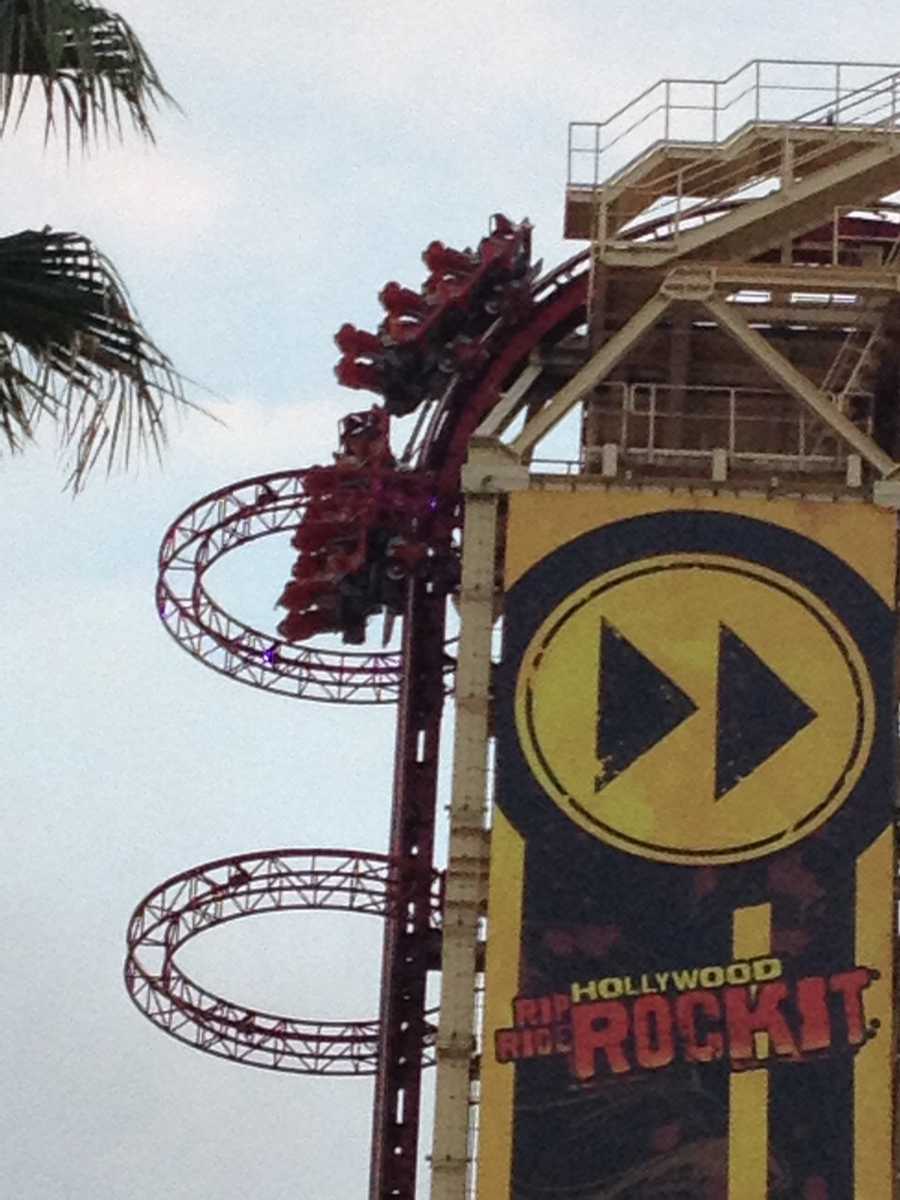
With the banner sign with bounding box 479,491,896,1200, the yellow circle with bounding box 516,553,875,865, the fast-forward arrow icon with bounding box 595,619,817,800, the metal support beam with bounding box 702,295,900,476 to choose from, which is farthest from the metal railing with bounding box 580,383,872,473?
the fast-forward arrow icon with bounding box 595,619,817,800

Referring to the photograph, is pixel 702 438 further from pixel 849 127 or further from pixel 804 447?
pixel 849 127

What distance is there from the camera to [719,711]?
5181cm

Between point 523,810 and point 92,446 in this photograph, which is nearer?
point 92,446

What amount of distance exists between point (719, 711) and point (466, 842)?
16.8ft

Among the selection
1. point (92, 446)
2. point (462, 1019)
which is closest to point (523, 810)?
point (462, 1019)

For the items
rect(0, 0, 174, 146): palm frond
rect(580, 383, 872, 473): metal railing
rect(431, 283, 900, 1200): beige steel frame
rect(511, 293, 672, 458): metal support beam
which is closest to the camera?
rect(0, 0, 174, 146): palm frond

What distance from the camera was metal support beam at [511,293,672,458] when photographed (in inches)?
2158

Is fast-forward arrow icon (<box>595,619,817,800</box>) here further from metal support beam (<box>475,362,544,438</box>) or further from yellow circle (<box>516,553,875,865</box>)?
metal support beam (<box>475,362,544,438</box>)

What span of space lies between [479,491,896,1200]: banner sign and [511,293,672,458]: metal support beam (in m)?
1.30

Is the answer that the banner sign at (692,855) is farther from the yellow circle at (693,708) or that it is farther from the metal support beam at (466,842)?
the metal support beam at (466,842)

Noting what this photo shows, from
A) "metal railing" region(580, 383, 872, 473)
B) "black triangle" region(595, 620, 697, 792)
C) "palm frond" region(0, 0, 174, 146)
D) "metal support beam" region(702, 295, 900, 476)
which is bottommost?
"palm frond" region(0, 0, 174, 146)

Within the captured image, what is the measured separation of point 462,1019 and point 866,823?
788 centimetres

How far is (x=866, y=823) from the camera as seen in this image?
2029 inches

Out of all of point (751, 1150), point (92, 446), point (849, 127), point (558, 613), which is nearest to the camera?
point (92, 446)
